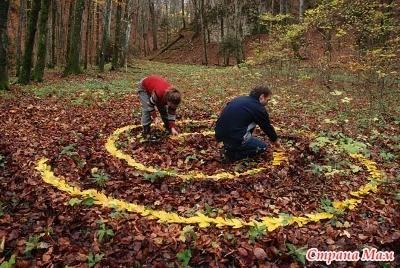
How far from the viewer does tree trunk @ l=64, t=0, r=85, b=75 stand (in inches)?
756

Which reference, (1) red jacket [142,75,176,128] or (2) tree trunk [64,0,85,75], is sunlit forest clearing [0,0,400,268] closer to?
(1) red jacket [142,75,176,128]

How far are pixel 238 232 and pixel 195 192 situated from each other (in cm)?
153

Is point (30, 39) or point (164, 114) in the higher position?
point (30, 39)

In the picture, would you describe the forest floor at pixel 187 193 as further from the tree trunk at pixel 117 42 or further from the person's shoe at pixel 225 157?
the tree trunk at pixel 117 42

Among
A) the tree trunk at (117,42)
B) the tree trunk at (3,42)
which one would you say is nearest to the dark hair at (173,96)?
the tree trunk at (3,42)

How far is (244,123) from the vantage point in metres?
7.75

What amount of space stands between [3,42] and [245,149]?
404 inches

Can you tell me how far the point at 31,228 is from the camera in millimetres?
5379

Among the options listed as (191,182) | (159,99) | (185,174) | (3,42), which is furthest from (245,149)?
(3,42)

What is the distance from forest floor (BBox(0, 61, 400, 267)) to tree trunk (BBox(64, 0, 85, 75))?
8.46 m

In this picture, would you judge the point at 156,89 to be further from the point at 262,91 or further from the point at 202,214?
the point at 202,214

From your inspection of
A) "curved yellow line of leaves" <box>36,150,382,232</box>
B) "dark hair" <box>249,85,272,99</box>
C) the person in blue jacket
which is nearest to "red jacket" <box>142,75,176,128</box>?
the person in blue jacket

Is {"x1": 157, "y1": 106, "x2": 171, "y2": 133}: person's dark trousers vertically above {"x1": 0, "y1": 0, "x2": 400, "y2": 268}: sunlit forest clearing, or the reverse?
{"x1": 157, "y1": 106, "x2": 171, "y2": 133}: person's dark trousers

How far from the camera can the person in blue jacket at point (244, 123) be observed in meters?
7.68
